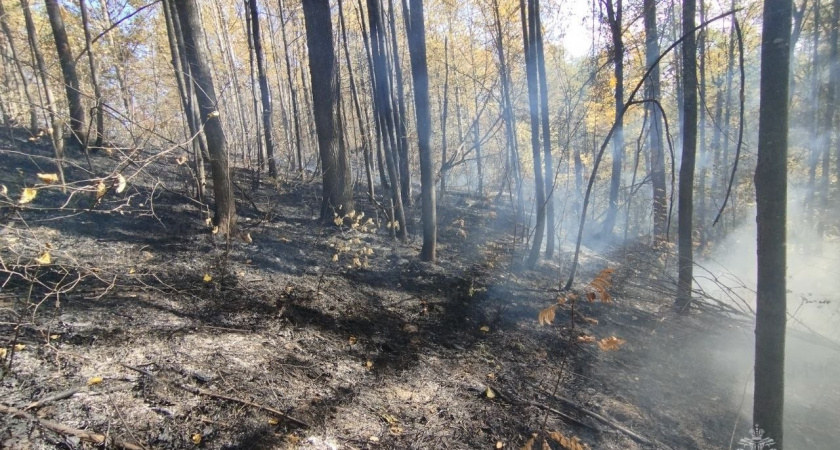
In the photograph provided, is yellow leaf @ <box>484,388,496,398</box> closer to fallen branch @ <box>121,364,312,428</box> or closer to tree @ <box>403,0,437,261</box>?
fallen branch @ <box>121,364,312,428</box>

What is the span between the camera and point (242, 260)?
16.4ft

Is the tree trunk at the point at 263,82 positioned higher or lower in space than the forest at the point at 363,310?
higher

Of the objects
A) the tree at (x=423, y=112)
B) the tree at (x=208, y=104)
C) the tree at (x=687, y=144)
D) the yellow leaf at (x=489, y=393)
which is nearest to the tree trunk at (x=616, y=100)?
the tree at (x=687, y=144)

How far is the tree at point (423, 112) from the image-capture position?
579cm

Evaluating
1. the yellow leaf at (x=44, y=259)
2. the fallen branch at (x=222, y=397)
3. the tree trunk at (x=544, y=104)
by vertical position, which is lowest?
the fallen branch at (x=222, y=397)

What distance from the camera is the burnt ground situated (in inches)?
99.2

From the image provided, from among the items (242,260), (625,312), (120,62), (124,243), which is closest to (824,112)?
(625,312)

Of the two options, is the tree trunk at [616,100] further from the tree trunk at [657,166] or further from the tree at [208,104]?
the tree at [208,104]

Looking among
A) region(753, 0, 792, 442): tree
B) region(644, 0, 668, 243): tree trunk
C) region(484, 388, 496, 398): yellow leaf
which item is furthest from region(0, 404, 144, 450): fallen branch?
region(644, 0, 668, 243): tree trunk

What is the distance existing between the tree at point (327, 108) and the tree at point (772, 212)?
5.37 metres

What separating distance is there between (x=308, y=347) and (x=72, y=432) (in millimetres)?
1820

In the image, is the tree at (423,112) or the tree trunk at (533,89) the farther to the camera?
the tree trunk at (533,89)

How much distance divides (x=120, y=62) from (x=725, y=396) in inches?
680

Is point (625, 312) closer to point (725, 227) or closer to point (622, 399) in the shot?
point (622, 399)
